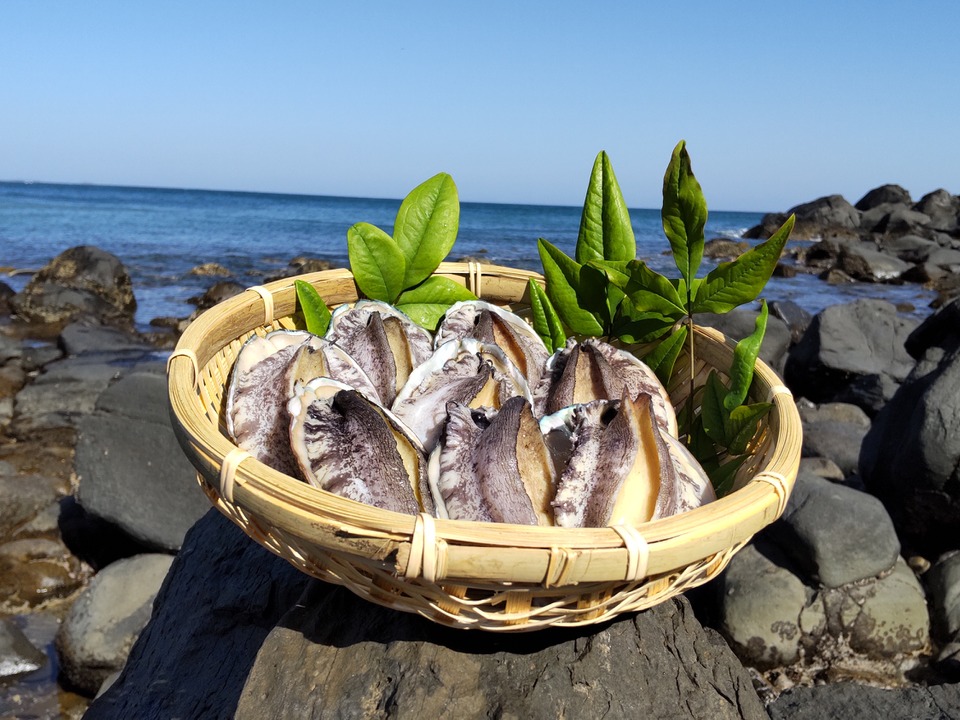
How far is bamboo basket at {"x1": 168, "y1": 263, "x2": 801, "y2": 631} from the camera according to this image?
2.83 ft

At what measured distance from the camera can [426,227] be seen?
192cm

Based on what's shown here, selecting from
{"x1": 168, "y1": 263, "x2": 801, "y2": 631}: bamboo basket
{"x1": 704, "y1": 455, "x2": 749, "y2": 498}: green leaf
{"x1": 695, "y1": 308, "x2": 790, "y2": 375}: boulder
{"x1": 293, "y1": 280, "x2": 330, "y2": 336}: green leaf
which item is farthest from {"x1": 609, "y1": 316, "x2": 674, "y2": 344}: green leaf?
{"x1": 695, "y1": 308, "x2": 790, "y2": 375}: boulder

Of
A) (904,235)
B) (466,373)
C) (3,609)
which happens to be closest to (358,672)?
(466,373)

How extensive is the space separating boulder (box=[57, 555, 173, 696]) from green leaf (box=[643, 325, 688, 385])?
2.31 metres

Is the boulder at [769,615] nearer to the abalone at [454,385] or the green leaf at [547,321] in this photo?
the green leaf at [547,321]

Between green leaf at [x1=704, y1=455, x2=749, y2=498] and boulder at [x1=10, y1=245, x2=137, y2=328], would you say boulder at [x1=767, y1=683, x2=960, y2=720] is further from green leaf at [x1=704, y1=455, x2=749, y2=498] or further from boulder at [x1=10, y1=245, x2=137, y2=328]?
boulder at [x1=10, y1=245, x2=137, y2=328]

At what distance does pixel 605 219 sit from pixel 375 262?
0.61 meters

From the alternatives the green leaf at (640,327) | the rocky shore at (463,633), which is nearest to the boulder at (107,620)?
the rocky shore at (463,633)

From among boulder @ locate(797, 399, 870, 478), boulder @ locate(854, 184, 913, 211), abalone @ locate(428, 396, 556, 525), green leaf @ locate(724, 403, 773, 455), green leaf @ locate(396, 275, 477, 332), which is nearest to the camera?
abalone @ locate(428, 396, 556, 525)

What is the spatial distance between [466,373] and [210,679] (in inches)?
34.5

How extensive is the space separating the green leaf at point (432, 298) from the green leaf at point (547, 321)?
205mm

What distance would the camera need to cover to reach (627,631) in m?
1.25

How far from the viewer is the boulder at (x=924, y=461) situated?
10.1ft

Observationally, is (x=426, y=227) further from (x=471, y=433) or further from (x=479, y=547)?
(x=479, y=547)
